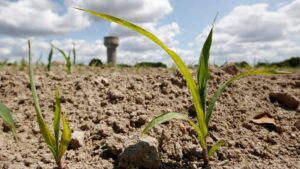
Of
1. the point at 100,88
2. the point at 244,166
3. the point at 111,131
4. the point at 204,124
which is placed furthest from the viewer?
the point at 100,88

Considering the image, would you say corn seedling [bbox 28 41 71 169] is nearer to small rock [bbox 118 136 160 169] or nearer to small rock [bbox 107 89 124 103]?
small rock [bbox 118 136 160 169]

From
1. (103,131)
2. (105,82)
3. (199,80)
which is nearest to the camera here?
(199,80)

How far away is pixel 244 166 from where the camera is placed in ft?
5.33

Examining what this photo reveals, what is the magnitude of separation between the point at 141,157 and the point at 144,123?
338 millimetres

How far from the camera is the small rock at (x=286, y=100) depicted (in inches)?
91.8

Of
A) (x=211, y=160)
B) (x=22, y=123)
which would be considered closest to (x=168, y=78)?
(x=211, y=160)

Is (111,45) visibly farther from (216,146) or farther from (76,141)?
(216,146)

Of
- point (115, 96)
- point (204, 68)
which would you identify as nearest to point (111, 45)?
point (115, 96)

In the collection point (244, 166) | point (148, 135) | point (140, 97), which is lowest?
point (244, 166)

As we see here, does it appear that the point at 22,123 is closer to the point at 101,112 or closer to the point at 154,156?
the point at 101,112

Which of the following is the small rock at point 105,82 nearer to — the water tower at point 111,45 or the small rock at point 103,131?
the small rock at point 103,131

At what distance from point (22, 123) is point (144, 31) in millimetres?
1106

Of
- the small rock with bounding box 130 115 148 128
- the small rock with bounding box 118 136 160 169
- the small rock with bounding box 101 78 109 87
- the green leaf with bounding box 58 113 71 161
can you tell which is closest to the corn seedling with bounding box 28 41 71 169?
the green leaf with bounding box 58 113 71 161

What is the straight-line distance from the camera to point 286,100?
236 cm
